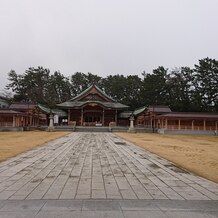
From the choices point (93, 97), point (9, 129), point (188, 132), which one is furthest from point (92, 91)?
point (188, 132)

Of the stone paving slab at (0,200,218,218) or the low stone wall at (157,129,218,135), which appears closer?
the stone paving slab at (0,200,218,218)

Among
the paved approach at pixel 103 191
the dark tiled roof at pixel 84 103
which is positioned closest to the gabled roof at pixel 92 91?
the dark tiled roof at pixel 84 103

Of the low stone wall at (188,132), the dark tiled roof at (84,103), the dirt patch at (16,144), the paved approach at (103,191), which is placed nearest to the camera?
the paved approach at (103,191)

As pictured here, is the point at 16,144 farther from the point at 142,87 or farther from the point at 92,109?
the point at 142,87

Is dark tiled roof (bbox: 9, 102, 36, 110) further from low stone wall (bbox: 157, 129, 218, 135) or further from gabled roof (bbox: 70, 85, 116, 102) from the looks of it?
low stone wall (bbox: 157, 129, 218, 135)

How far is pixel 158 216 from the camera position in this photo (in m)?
4.81

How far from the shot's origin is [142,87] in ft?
250

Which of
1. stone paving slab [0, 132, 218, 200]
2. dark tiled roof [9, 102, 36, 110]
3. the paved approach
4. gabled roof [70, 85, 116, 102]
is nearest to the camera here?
the paved approach

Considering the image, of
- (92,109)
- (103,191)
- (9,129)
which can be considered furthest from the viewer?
(92,109)

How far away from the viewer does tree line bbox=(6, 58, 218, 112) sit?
212 feet

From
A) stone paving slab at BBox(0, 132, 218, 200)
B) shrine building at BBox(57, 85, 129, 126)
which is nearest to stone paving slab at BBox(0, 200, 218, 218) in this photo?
stone paving slab at BBox(0, 132, 218, 200)

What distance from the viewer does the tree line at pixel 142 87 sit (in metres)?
64.7

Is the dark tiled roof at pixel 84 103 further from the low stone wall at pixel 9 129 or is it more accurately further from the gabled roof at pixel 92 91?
the low stone wall at pixel 9 129

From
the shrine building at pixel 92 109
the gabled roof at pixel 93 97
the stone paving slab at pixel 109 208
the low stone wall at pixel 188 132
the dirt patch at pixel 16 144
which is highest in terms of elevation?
the gabled roof at pixel 93 97
